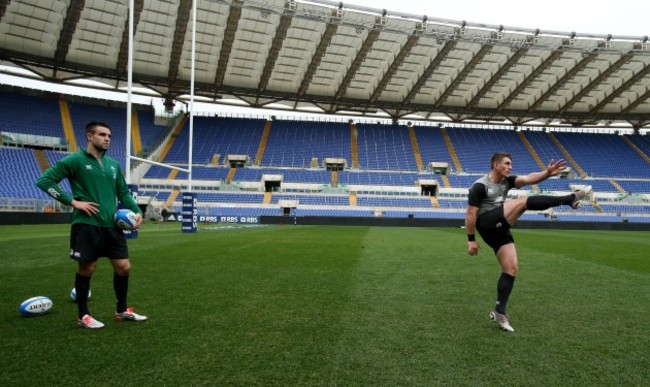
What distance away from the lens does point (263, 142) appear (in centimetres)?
5012

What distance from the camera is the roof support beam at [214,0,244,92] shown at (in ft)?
106

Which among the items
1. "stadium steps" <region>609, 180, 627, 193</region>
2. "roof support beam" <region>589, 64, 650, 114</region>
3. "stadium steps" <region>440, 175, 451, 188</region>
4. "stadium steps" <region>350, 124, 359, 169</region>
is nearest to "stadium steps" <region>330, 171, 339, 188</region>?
"stadium steps" <region>350, 124, 359, 169</region>

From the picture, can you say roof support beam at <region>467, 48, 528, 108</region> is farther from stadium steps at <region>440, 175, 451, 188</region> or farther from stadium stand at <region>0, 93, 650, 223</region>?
stadium steps at <region>440, 175, 451, 188</region>

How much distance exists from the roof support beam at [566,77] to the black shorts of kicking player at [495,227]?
134 ft

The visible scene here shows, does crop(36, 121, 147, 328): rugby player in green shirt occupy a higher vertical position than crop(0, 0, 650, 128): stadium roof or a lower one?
lower

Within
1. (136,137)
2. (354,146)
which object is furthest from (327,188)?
(136,137)

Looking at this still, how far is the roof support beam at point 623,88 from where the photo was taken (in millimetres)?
40750

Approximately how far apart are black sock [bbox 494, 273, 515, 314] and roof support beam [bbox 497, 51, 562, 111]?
40.0 meters

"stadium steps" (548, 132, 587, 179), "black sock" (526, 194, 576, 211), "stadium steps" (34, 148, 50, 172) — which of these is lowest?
"black sock" (526, 194, 576, 211)

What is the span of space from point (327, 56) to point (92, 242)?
36.7m

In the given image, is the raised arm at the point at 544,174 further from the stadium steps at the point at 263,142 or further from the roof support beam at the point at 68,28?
the stadium steps at the point at 263,142

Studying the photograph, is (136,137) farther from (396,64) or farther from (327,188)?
(396,64)

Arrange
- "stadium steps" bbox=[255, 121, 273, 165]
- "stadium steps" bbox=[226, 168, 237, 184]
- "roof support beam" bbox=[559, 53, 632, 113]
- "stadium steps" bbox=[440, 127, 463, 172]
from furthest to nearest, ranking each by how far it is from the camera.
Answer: "stadium steps" bbox=[440, 127, 463, 172] < "stadium steps" bbox=[255, 121, 273, 165] < "stadium steps" bbox=[226, 168, 237, 184] < "roof support beam" bbox=[559, 53, 632, 113]

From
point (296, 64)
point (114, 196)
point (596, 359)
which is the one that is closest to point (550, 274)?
point (596, 359)
